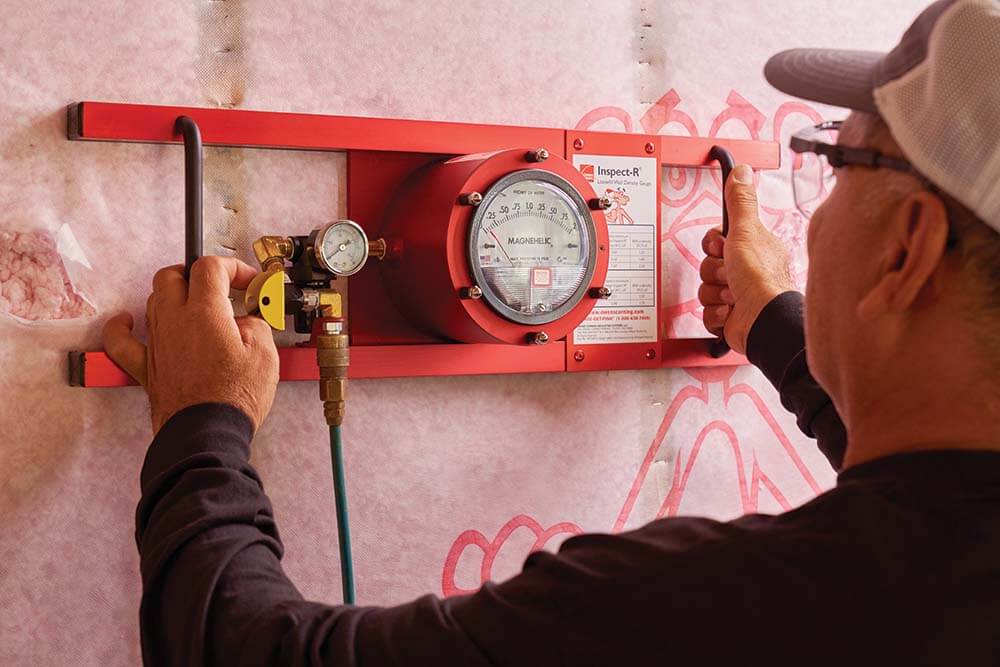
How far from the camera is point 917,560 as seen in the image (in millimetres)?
748

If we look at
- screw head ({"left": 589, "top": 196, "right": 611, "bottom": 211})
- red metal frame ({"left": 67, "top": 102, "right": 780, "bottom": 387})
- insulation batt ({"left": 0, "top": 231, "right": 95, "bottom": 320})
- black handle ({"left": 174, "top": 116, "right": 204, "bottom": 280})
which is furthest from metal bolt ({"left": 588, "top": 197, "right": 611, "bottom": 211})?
insulation batt ({"left": 0, "top": 231, "right": 95, "bottom": 320})

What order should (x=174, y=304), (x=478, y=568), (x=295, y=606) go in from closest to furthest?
(x=295, y=606) < (x=174, y=304) < (x=478, y=568)

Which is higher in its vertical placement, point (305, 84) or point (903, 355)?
point (305, 84)

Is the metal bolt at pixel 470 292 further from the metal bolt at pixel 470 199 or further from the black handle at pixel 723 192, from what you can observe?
the black handle at pixel 723 192

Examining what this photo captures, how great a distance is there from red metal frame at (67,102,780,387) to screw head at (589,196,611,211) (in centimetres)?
11

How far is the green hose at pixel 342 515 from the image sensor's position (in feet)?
3.88

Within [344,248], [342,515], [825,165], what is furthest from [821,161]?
[342,515]

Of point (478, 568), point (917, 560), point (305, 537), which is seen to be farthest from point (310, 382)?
point (917, 560)

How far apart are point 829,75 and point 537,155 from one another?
→ 1.31 ft

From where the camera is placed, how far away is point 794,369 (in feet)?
4.29

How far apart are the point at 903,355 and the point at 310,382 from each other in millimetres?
715

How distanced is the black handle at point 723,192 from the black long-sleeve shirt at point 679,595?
615 millimetres

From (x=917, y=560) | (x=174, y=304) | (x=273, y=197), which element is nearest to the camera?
(x=917, y=560)

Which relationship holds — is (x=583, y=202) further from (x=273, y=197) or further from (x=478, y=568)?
(x=478, y=568)
